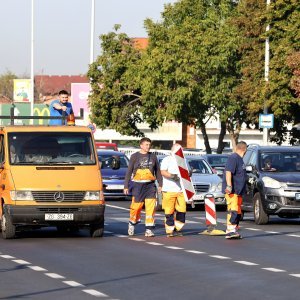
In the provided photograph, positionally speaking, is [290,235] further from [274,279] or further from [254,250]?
[274,279]

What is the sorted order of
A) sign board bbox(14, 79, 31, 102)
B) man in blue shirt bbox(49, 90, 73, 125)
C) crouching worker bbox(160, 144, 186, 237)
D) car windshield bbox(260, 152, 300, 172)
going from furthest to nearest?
sign board bbox(14, 79, 31, 102) < car windshield bbox(260, 152, 300, 172) < man in blue shirt bbox(49, 90, 73, 125) < crouching worker bbox(160, 144, 186, 237)

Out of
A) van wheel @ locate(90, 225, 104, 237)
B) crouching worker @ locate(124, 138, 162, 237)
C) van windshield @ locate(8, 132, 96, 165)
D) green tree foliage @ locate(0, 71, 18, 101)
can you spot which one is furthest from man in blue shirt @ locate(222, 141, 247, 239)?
green tree foliage @ locate(0, 71, 18, 101)

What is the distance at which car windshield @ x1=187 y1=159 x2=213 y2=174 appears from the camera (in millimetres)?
36844

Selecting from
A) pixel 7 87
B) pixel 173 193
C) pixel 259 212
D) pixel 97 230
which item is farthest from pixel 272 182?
pixel 7 87

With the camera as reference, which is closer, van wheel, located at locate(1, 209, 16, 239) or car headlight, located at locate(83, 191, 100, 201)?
van wheel, located at locate(1, 209, 16, 239)

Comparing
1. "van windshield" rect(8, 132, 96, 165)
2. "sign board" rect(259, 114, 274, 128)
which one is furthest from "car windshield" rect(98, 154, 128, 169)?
"van windshield" rect(8, 132, 96, 165)

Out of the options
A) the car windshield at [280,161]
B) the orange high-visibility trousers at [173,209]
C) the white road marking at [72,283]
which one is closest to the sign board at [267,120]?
the car windshield at [280,161]

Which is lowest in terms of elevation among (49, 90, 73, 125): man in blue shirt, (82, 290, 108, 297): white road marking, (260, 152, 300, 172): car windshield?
(82, 290, 108, 297): white road marking

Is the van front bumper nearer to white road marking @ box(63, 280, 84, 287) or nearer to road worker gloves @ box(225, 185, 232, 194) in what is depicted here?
road worker gloves @ box(225, 185, 232, 194)

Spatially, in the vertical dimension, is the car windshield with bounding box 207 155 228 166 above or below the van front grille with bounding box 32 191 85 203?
above

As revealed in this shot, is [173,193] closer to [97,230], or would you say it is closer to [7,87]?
[97,230]

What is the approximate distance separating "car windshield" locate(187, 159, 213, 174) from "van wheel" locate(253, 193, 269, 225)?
8149 mm

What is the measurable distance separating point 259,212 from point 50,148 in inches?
244

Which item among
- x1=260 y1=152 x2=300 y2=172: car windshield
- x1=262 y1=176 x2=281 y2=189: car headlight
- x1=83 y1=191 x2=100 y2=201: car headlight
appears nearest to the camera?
x1=83 y1=191 x2=100 y2=201: car headlight
